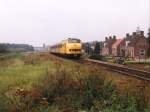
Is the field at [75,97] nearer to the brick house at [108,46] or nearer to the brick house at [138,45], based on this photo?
the brick house at [138,45]

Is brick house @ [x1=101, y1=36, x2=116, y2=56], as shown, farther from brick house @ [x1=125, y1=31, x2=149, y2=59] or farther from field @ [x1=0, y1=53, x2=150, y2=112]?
field @ [x1=0, y1=53, x2=150, y2=112]

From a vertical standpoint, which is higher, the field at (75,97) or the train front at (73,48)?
the train front at (73,48)

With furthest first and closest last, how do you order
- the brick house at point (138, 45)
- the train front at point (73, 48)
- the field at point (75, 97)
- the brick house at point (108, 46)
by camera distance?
1. the brick house at point (108, 46)
2. the brick house at point (138, 45)
3. the train front at point (73, 48)
4. the field at point (75, 97)

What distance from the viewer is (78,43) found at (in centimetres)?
4575

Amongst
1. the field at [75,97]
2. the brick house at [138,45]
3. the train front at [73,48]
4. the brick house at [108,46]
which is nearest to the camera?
the field at [75,97]

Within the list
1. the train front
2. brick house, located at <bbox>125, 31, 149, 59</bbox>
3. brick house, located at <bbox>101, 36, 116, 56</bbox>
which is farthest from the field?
brick house, located at <bbox>101, 36, 116, 56</bbox>

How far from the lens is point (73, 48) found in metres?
44.6

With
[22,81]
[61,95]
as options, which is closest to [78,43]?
[22,81]

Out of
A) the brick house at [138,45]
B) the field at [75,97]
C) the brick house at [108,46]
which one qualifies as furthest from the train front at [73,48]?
the brick house at [108,46]

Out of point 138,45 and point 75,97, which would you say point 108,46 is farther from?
point 75,97

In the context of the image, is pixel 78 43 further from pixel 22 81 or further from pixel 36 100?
pixel 36 100

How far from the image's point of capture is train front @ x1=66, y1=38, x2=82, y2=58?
44.5 metres

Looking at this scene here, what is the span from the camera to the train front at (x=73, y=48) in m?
44.5

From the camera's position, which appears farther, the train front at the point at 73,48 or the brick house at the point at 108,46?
the brick house at the point at 108,46
